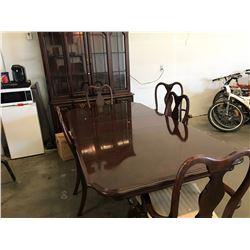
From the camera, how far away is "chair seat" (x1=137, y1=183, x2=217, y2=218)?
1259 millimetres

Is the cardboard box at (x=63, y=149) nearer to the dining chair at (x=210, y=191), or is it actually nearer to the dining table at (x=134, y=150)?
the dining table at (x=134, y=150)

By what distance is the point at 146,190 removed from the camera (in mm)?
1016

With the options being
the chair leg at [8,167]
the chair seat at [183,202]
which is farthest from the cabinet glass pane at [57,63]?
the chair seat at [183,202]

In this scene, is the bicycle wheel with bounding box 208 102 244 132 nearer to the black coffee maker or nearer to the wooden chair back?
the wooden chair back

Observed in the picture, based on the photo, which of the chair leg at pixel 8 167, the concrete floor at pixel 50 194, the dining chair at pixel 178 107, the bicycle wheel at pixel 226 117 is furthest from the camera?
the bicycle wheel at pixel 226 117

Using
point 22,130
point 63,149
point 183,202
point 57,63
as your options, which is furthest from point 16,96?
point 183,202

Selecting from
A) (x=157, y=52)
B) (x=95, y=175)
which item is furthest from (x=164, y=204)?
(x=157, y=52)

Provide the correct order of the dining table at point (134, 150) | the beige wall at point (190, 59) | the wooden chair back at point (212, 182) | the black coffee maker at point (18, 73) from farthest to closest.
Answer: the beige wall at point (190, 59), the black coffee maker at point (18, 73), the dining table at point (134, 150), the wooden chair back at point (212, 182)

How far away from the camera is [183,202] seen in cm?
135

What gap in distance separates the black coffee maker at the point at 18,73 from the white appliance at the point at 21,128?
323 mm

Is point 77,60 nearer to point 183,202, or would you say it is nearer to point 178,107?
point 178,107

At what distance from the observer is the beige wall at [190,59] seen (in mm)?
3662

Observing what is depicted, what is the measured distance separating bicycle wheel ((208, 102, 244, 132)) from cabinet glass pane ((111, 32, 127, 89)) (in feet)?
5.56
